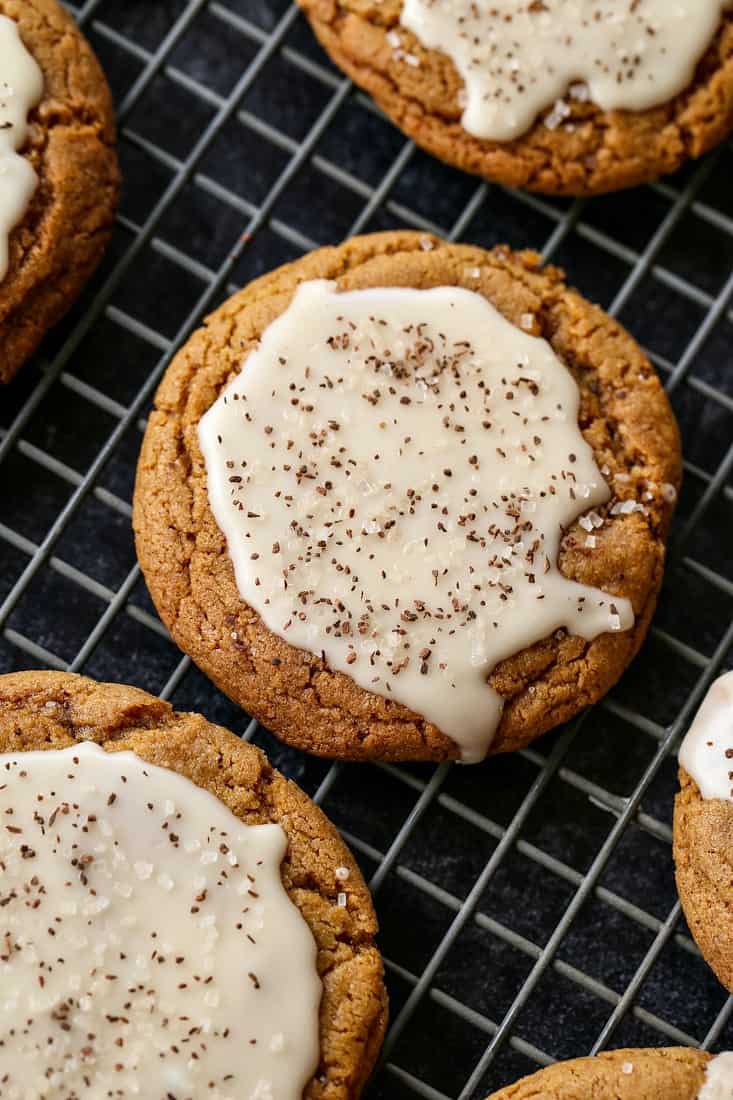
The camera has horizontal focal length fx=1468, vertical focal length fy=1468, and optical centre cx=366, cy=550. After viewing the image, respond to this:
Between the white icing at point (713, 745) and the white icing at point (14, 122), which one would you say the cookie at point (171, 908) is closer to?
the white icing at point (713, 745)

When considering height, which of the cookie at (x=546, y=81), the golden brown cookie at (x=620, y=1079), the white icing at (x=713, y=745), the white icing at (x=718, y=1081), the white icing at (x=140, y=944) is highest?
the cookie at (x=546, y=81)

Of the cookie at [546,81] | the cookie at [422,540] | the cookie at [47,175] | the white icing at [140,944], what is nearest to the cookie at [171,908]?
the white icing at [140,944]

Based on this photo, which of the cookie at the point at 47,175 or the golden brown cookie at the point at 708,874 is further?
the cookie at the point at 47,175

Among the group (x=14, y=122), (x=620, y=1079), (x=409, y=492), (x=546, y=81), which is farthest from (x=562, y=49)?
(x=620, y=1079)

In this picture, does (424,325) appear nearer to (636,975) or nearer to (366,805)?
(366,805)

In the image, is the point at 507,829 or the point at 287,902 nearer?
the point at 287,902

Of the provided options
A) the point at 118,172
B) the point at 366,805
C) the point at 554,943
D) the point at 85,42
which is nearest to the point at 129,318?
the point at 118,172

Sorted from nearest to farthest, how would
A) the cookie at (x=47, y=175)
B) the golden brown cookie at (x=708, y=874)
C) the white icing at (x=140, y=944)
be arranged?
the white icing at (x=140, y=944) < the golden brown cookie at (x=708, y=874) < the cookie at (x=47, y=175)
